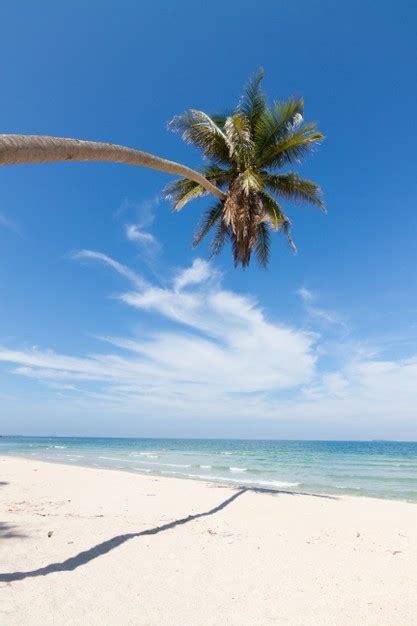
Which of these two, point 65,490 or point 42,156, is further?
point 65,490

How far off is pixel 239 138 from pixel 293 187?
2.71 metres

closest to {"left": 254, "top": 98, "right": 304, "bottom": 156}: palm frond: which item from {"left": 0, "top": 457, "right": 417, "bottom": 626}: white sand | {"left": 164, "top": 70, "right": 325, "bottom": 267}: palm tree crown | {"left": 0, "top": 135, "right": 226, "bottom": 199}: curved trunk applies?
{"left": 164, "top": 70, "right": 325, "bottom": 267}: palm tree crown

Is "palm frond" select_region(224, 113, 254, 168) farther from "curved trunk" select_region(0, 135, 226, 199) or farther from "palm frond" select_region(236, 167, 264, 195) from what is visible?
"curved trunk" select_region(0, 135, 226, 199)

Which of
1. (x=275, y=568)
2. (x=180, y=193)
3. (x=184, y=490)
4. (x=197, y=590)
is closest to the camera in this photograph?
(x=197, y=590)

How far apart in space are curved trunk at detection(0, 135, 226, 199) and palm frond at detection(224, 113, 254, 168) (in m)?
6.54

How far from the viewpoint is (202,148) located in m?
13.8

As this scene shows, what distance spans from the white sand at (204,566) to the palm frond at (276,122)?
11297 millimetres

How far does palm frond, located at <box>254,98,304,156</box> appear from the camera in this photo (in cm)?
1280

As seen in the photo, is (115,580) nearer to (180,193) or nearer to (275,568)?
(275,568)

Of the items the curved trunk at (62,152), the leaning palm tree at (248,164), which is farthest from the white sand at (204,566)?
the leaning palm tree at (248,164)

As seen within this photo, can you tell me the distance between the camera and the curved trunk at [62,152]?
4.19 metres

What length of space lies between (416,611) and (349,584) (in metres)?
0.85

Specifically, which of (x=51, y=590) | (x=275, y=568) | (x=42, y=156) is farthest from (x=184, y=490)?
(x=42, y=156)

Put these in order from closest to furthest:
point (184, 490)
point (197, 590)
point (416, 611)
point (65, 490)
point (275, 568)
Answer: point (416, 611), point (197, 590), point (275, 568), point (65, 490), point (184, 490)
